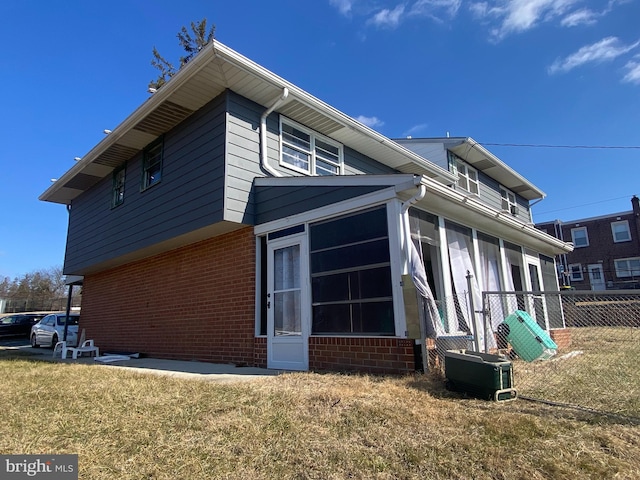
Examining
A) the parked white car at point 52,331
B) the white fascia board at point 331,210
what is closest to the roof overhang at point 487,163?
the white fascia board at point 331,210

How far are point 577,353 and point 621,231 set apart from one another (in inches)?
1021

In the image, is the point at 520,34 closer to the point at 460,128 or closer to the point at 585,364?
the point at 460,128

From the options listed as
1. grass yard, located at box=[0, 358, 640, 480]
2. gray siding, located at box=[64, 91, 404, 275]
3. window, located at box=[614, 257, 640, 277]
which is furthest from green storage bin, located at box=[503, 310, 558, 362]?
window, located at box=[614, 257, 640, 277]

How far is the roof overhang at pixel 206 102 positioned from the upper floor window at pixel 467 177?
1.96 meters

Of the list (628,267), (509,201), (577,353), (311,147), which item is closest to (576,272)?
(628,267)

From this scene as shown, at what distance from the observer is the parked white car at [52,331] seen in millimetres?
14680

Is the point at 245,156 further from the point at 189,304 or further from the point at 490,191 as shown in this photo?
the point at 490,191

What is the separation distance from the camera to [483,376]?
395 cm

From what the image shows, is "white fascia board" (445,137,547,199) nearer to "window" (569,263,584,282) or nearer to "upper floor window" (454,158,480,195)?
"upper floor window" (454,158,480,195)

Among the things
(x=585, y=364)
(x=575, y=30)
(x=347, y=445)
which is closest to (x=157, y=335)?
(x=347, y=445)

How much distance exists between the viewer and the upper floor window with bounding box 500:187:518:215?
15.9 metres

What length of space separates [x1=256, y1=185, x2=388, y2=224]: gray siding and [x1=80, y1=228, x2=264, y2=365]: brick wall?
2.05ft

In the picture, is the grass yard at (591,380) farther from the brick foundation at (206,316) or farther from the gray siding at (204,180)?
the gray siding at (204,180)

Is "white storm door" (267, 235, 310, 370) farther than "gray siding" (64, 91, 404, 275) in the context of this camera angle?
No
